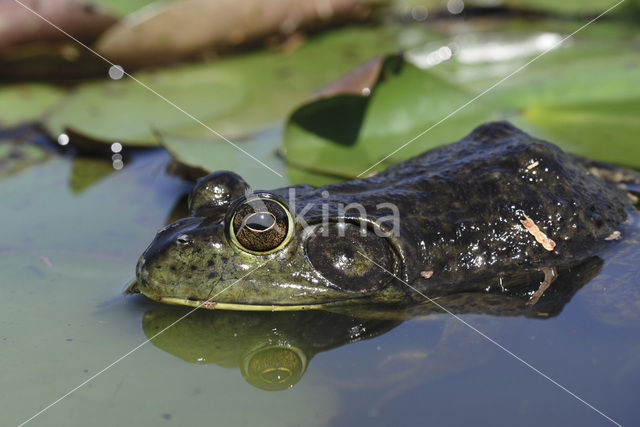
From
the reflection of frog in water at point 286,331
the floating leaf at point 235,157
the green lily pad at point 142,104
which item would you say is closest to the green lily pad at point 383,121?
the floating leaf at point 235,157

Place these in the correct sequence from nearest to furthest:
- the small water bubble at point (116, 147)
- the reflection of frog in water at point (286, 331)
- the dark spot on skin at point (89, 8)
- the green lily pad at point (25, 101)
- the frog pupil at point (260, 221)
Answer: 1. the reflection of frog in water at point (286, 331)
2. the frog pupil at point (260, 221)
3. the small water bubble at point (116, 147)
4. the green lily pad at point (25, 101)
5. the dark spot on skin at point (89, 8)

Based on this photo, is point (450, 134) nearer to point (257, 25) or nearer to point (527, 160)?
point (527, 160)

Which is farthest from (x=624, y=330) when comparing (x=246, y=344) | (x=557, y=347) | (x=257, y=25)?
(x=257, y=25)

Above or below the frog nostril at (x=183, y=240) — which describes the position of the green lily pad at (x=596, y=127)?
below

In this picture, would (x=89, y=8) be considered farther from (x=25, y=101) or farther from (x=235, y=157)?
(x=235, y=157)

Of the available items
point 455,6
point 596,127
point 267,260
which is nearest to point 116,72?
point 267,260

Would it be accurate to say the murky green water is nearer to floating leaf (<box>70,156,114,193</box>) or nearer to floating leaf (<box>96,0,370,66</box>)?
floating leaf (<box>70,156,114,193</box>)

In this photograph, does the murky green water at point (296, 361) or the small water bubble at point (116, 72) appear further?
the small water bubble at point (116, 72)

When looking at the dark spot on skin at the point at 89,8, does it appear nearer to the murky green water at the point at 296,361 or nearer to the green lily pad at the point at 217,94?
the green lily pad at the point at 217,94
